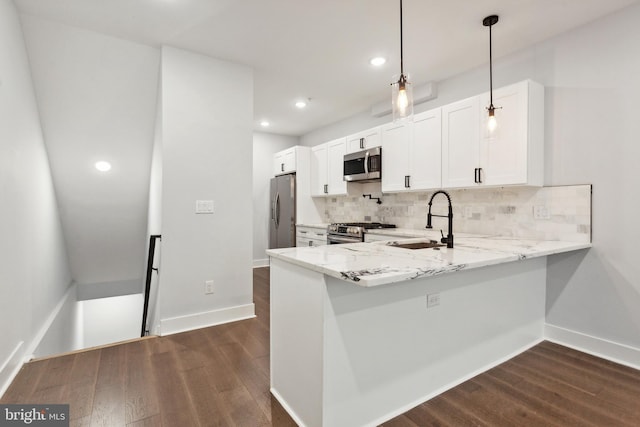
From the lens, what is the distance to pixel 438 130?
329cm

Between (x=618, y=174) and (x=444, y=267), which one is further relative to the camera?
(x=618, y=174)

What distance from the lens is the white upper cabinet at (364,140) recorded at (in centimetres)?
409

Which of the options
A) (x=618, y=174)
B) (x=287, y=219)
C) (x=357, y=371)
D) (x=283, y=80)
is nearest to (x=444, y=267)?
(x=357, y=371)

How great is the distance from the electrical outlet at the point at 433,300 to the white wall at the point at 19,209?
8.78 ft

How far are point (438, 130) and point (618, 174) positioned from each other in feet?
4.88

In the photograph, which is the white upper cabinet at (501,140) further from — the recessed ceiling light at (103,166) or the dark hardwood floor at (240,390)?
the recessed ceiling light at (103,166)

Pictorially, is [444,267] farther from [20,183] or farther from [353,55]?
[20,183]

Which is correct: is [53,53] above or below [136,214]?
above

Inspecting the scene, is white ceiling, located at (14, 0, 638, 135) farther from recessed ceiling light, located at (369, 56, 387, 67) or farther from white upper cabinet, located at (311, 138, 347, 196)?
white upper cabinet, located at (311, 138, 347, 196)

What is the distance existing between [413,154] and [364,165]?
0.77 m

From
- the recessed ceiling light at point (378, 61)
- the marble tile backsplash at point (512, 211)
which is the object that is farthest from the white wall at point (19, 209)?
the marble tile backsplash at point (512, 211)

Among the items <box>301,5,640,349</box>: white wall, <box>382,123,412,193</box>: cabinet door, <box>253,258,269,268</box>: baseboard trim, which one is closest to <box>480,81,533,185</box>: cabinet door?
<box>301,5,640,349</box>: white wall

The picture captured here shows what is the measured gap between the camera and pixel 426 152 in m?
3.43

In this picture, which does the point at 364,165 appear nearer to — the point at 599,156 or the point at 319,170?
the point at 319,170
